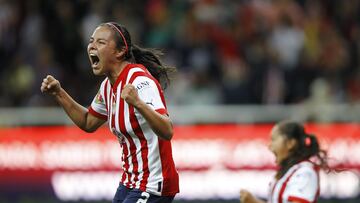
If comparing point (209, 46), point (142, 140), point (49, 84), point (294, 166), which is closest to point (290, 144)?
point (294, 166)

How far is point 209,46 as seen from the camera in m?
14.2

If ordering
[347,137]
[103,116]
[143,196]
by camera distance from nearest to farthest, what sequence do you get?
1. [143,196]
2. [103,116]
3. [347,137]

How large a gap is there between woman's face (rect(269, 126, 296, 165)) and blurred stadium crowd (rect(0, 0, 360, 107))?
5.63 metres

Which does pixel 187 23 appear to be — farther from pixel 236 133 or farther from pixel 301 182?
pixel 301 182

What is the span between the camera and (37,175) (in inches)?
509

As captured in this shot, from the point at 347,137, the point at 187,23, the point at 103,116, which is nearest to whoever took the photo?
the point at 103,116

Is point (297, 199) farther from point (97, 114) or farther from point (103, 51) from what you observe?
point (103, 51)

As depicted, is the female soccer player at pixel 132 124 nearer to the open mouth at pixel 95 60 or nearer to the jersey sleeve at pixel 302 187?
the open mouth at pixel 95 60

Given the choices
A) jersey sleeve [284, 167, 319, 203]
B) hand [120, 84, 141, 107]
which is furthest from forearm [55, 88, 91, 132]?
jersey sleeve [284, 167, 319, 203]

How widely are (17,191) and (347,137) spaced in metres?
4.17

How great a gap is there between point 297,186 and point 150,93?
149 cm

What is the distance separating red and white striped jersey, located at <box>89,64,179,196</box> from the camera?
6.82 metres

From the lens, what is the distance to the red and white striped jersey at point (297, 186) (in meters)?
7.48

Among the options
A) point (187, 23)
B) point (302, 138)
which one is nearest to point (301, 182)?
point (302, 138)
